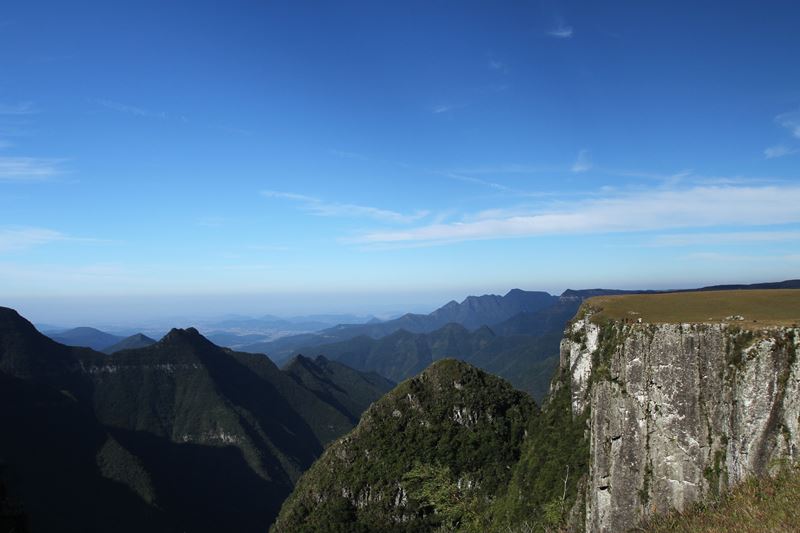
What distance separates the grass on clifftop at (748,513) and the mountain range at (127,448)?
111 metres

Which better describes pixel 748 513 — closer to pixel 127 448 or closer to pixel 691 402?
pixel 691 402

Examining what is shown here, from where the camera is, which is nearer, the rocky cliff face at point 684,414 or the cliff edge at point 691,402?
the rocky cliff face at point 684,414

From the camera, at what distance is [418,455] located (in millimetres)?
78125

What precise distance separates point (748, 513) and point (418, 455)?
72688 mm

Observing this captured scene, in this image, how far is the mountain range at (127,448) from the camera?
371 ft

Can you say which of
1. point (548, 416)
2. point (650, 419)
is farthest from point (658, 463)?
point (548, 416)

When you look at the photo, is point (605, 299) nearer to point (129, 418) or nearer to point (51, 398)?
point (51, 398)

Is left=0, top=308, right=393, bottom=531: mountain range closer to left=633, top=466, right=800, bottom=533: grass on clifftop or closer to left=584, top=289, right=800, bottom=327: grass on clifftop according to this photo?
left=584, top=289, right=800, bottom=327: grass on clifftop

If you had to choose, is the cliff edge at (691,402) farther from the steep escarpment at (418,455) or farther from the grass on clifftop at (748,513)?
the steep escarpment at (418,455)

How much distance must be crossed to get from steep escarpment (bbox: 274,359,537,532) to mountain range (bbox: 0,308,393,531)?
53637mm

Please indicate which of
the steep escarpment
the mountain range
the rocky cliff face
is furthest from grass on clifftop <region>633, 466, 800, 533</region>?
the mountain range

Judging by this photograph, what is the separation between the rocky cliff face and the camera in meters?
25.4

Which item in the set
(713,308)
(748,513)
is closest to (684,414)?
(713,308)

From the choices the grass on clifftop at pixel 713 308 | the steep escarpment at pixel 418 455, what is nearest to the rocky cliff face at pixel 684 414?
the grass on clifftop at pixel 713 308
